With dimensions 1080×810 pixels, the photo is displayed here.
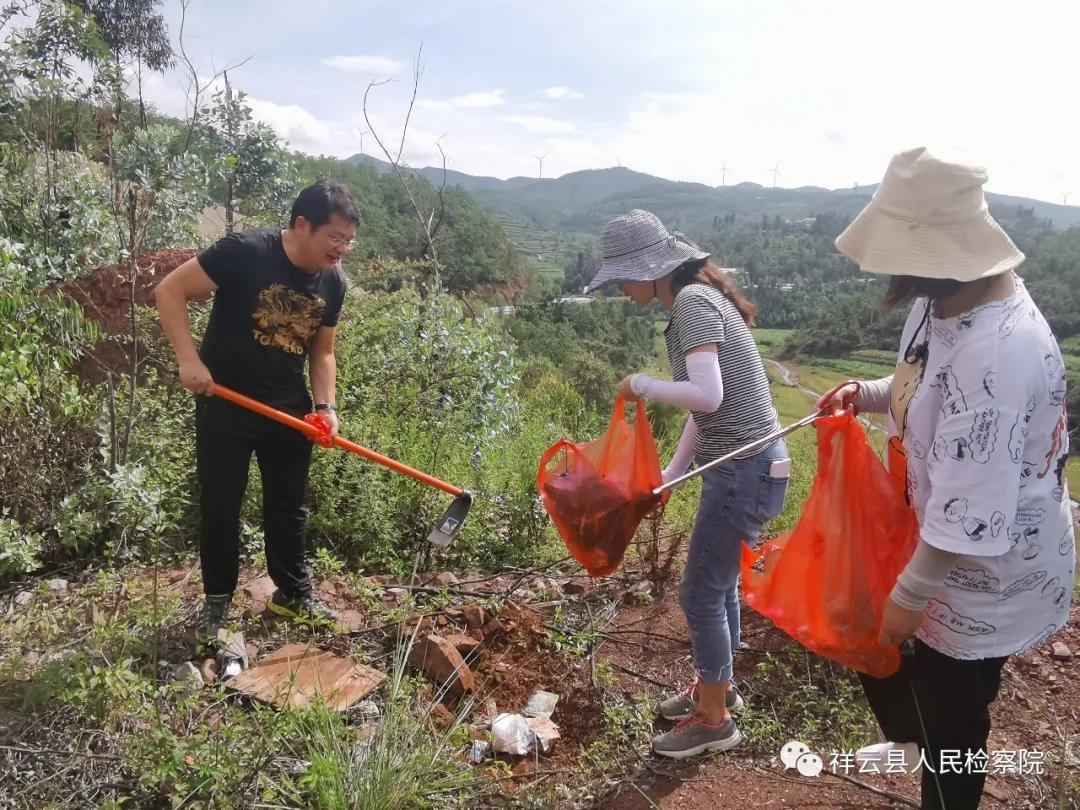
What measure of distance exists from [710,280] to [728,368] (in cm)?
24

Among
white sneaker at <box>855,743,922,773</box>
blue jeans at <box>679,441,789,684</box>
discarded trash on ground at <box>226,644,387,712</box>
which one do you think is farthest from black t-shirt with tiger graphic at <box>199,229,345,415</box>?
white sneaker at <box>855,743,922,773</box>

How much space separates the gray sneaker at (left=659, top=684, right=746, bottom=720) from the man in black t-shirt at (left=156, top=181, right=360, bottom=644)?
1.33m

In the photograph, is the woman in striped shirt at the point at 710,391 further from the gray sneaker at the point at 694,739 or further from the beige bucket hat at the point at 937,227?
the beige bucket hat at the point at 937,227

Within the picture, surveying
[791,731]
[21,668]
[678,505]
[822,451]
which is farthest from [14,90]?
[791,731]

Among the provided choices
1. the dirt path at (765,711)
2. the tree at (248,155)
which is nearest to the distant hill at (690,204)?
the tree at (248,155)

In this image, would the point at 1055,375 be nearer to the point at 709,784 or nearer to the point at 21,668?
the point at 709,784

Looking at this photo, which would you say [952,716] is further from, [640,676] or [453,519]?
[453,519]

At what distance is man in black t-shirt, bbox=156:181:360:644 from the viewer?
210 cm

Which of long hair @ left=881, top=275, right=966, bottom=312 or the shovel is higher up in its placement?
long hair @ left=881, top=275, right=966, bottom=312

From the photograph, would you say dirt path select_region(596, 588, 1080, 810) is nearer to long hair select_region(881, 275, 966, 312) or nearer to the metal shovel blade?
the metal shovel blade

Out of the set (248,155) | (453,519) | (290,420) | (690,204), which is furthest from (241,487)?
(690,204)

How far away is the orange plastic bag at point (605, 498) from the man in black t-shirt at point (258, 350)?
0.87 m

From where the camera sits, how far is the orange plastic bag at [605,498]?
196 centimetres

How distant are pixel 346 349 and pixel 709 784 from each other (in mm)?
3286
